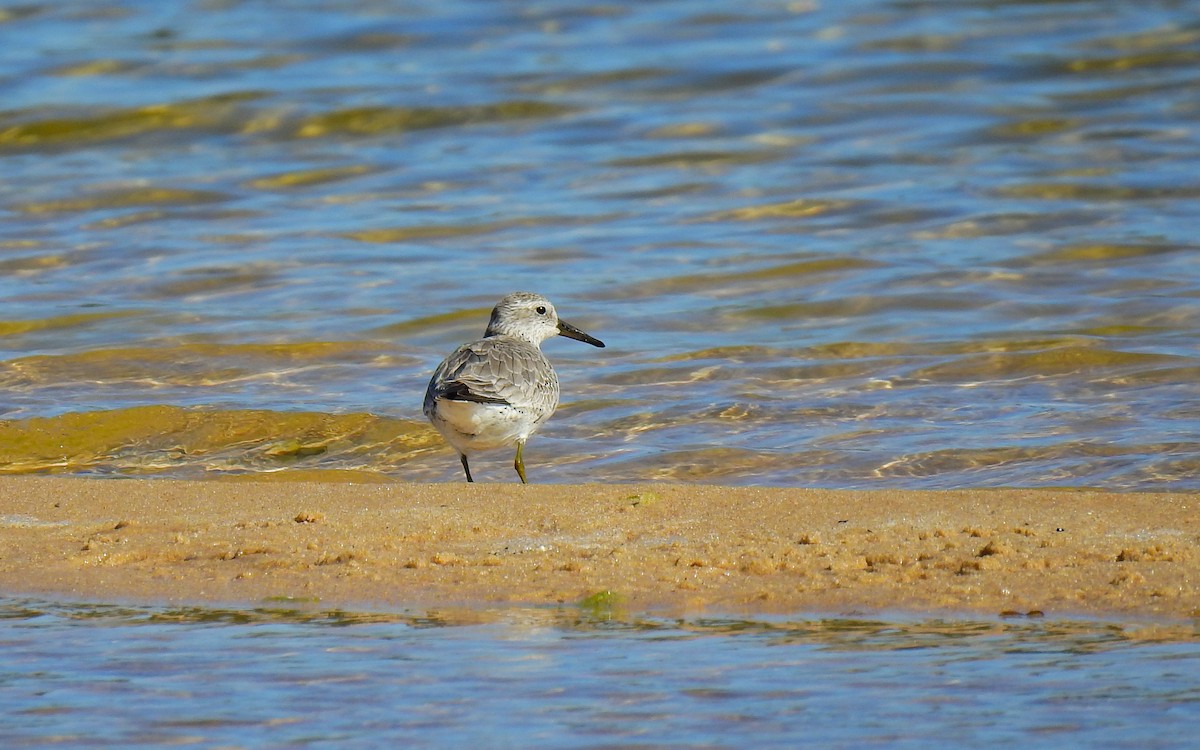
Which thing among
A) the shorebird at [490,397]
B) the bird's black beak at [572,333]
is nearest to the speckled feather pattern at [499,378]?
the shorebird at [490,397]

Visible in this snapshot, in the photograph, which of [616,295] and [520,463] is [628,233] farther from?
[520,463]

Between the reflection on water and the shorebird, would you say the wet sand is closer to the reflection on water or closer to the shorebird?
the shorebird

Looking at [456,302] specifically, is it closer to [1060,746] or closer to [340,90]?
[340,90]

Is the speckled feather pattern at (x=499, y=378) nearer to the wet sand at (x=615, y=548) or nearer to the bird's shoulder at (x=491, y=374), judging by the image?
the bird's shoulder at (x=491, y=374)

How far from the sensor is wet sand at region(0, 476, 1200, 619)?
15.2 ft

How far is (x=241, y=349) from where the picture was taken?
9.77 m

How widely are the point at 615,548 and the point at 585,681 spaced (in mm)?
1245

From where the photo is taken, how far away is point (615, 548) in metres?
5.18

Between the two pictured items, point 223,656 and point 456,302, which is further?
point 456,302

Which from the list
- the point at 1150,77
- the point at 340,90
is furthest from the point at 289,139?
the point at 1150,77

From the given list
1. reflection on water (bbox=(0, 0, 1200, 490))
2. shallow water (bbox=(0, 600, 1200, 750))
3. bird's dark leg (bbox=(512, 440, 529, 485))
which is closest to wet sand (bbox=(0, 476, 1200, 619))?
shallow water (bbox=(0, 600, 1200, 750))

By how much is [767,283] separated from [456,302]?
2.05 metres

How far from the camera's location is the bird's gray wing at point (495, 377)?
283 inches

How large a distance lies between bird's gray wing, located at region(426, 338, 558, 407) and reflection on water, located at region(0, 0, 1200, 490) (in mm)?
439
